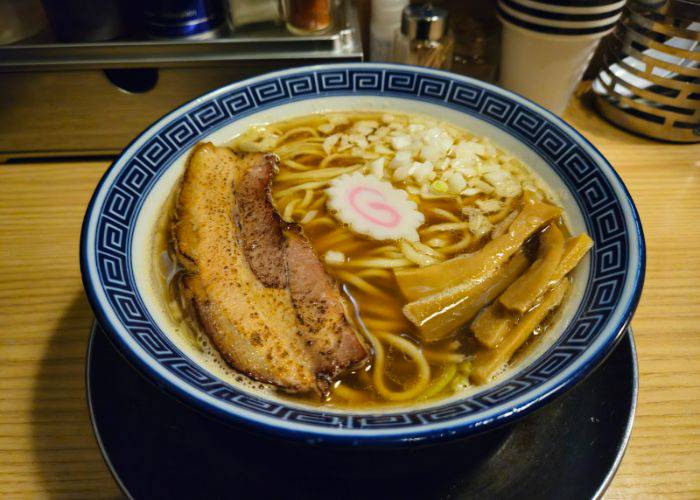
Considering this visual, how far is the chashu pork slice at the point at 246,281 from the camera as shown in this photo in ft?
3.62

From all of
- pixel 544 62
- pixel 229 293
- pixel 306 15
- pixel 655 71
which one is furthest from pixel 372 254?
pixel 655 71

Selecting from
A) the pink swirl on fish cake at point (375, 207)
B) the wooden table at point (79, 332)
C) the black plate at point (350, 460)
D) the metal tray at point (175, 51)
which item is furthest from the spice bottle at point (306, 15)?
the black plate at point (350, 460)

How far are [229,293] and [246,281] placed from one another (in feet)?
0.18

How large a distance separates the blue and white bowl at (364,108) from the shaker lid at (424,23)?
39 cm

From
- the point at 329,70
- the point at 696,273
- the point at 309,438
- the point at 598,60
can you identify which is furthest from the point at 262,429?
the point at 598,60

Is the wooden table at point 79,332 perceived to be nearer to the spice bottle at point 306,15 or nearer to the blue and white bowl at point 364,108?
the blue and white bowl at point 364,108

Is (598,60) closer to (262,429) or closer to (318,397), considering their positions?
(318,397)

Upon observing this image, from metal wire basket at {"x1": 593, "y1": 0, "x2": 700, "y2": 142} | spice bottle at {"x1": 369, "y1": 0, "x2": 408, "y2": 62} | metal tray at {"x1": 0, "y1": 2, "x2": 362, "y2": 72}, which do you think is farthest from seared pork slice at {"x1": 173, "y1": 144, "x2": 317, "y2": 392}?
metal wire basket at {"x1": 593, "y1": 0, "x2": 700, "y2": 142}

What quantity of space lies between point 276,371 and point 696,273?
143 cm

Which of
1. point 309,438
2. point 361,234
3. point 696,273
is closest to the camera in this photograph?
point 309,438

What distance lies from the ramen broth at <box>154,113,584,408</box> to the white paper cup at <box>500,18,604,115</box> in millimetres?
667

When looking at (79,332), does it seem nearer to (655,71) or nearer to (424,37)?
(424,37)

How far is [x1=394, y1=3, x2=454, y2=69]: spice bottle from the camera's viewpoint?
2.06 m

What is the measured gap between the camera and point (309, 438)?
81cm
